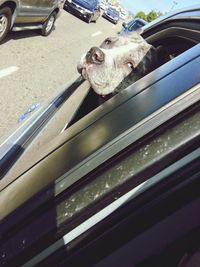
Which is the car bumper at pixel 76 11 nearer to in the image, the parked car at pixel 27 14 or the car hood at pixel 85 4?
the car hood at pixel 85 4

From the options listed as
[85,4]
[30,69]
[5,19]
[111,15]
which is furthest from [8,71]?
[111,15]

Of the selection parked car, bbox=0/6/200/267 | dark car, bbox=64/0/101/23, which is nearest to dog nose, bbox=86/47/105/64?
parked car, bbox=0/6/200/267

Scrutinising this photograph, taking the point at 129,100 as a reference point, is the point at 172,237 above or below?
below

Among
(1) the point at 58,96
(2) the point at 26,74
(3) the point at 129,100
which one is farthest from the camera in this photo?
(2) the point at 26,74

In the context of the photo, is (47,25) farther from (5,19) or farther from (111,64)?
(111,64)

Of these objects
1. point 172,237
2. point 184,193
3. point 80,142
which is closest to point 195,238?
point 172,237

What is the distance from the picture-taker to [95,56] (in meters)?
3.22

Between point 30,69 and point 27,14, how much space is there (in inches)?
52.9

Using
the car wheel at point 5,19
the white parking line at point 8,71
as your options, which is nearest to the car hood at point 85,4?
the car wheel at point 5,19

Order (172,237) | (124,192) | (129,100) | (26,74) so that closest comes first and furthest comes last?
(124,192) → (172,237) → (129,100) → (26,74)

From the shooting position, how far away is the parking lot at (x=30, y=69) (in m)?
6.93

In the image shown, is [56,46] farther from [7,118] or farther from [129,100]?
[129,100]

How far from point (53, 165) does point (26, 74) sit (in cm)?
779

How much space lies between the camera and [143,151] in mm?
1136
